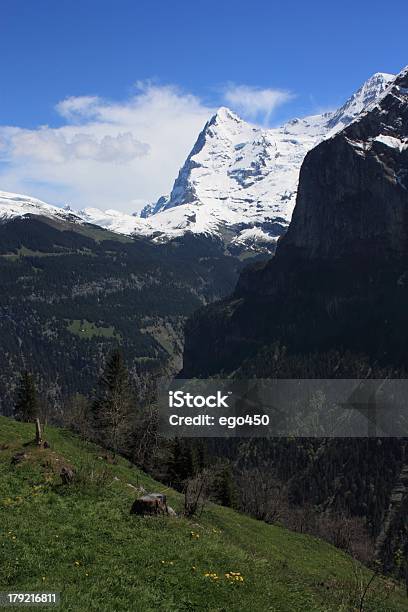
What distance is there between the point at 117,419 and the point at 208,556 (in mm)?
42437

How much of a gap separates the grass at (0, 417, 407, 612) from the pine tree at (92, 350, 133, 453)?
3069 cm

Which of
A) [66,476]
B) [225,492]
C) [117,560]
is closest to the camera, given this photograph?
[117,560]

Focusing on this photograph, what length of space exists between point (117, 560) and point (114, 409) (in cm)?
4750

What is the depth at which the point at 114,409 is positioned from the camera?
7131 cm

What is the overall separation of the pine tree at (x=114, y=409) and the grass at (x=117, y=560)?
101ft

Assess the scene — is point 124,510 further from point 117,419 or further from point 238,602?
point 117,419

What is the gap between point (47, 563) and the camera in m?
23.5

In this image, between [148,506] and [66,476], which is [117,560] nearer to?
[148,506]

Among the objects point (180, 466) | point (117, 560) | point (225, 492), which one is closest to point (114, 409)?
point (180, 466)

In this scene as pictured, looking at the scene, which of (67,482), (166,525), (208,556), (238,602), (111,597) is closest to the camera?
(111,597)

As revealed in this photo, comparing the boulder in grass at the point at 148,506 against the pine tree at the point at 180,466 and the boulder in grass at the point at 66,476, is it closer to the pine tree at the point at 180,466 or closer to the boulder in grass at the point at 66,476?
the boulder in grass at the point at 66,476

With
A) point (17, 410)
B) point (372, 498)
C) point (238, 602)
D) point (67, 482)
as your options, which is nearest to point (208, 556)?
point (238, 602)

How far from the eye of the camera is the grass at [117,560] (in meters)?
21.5

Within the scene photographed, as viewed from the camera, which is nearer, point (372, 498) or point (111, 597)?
point (111, 597)
